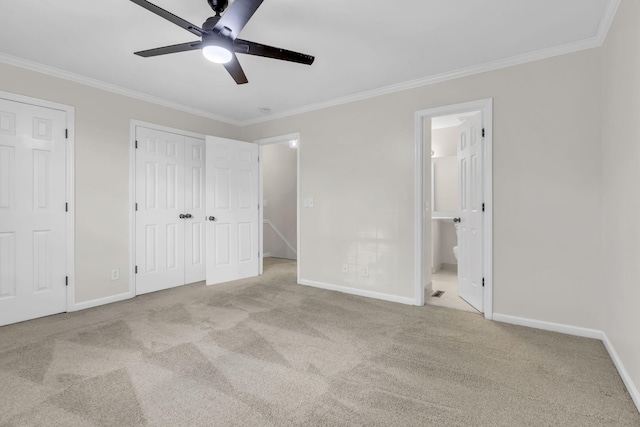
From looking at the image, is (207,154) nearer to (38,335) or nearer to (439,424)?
(38,335)

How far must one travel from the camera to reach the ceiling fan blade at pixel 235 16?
64.6 inches

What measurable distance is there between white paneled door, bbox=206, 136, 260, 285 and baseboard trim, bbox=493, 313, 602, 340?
3.35m

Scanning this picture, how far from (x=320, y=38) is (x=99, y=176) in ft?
9.24

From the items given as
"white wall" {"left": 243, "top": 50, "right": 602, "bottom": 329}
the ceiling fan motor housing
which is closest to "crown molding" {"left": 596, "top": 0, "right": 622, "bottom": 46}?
"white wall" {"left": 243, "top": 50, "right": 602, "bottom": 329}

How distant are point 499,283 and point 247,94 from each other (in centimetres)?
349

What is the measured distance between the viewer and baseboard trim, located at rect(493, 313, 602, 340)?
2.54 m

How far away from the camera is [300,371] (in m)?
2.04

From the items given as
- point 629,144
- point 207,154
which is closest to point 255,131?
point 207,154

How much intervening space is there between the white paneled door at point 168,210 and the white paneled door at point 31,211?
767 mm

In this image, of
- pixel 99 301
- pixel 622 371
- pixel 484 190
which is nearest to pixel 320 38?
pixel 484 190

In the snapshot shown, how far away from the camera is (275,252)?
6.81 metres

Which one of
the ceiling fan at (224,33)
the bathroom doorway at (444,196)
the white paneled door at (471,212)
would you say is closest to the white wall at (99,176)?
the ceiling fan at (224,33)

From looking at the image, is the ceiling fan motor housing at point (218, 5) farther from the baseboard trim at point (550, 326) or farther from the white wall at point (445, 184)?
the white wall at point (445, 184)

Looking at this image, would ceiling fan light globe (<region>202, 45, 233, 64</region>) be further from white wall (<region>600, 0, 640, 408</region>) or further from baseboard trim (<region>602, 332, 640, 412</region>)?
baseboard trim (<region>602, 332, 640, 412</region>)
